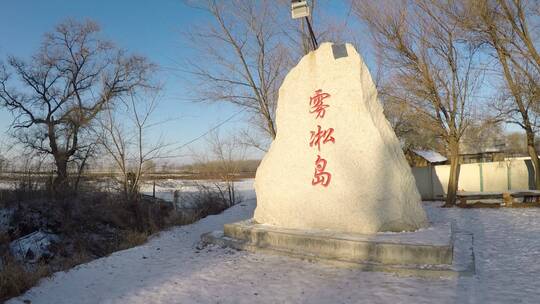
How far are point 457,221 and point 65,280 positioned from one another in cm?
895

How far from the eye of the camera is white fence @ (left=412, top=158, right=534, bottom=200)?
1808 cm

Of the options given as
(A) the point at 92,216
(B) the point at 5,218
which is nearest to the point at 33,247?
(A) the point at 92,216

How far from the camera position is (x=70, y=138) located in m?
24.5

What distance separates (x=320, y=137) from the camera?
7.79 meters

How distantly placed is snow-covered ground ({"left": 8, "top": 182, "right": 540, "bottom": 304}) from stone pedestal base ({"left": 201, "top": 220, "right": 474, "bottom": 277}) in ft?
0.55

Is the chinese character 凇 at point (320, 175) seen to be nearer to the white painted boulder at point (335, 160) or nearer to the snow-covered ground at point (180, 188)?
the white painted boulder at point (335, 160)

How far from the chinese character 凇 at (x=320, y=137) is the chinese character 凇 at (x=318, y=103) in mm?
265

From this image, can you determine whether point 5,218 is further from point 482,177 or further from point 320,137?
point 482,177

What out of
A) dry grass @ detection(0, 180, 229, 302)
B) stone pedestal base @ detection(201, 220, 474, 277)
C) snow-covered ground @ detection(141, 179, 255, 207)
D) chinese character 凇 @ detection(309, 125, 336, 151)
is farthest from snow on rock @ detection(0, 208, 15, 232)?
chinese character 凇 @ detection(309, 125, 336, 151)

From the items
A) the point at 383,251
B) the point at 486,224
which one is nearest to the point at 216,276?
the point at 383,251

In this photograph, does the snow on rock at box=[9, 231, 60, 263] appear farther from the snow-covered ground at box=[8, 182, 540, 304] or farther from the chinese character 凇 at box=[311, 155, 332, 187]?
the chinese character 凇 at box=[311, 155, 332, 187]

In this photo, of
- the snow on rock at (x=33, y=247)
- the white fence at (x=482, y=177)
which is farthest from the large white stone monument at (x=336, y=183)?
the white fence at (x=482, y=177)

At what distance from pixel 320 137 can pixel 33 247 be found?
891cm

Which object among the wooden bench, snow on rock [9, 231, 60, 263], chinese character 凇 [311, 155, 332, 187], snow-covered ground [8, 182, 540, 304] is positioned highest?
chinese character 凇 [311, 155, 332, 187]
